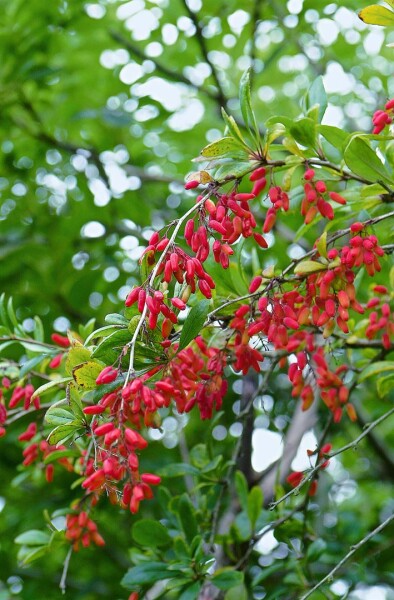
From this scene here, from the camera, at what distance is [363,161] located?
1.61m

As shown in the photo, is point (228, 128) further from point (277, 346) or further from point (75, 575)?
point (75, 575)

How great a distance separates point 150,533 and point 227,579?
→ 240mm

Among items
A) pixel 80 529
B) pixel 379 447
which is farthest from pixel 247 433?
pixel 379 447

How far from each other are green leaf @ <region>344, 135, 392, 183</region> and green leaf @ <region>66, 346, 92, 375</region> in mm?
648

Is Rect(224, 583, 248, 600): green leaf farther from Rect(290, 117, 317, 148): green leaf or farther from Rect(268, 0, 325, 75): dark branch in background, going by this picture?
Rect(268, 0, 325, 75): dark branch in background

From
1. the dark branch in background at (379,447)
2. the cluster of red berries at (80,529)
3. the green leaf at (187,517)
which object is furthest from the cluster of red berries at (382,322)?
the dark branch in background at (379,447)

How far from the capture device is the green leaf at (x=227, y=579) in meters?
1.92

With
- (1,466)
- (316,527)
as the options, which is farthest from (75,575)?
(316,527)

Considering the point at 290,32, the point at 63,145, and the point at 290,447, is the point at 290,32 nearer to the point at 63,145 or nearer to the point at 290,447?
the point at 63,145

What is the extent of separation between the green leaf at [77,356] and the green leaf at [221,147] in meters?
0.44

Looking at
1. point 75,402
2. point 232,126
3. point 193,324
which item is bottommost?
point 75,402

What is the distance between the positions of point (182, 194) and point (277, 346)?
2052mm

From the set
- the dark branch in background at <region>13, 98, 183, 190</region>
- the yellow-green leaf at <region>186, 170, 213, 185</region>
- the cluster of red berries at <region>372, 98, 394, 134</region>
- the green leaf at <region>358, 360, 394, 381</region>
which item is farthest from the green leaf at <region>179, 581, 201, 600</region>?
the dark branch in background at <region>13, 98, 183, 190</region>

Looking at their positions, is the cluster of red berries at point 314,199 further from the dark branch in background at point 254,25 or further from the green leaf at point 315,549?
the dark branch in background at point 254,25
